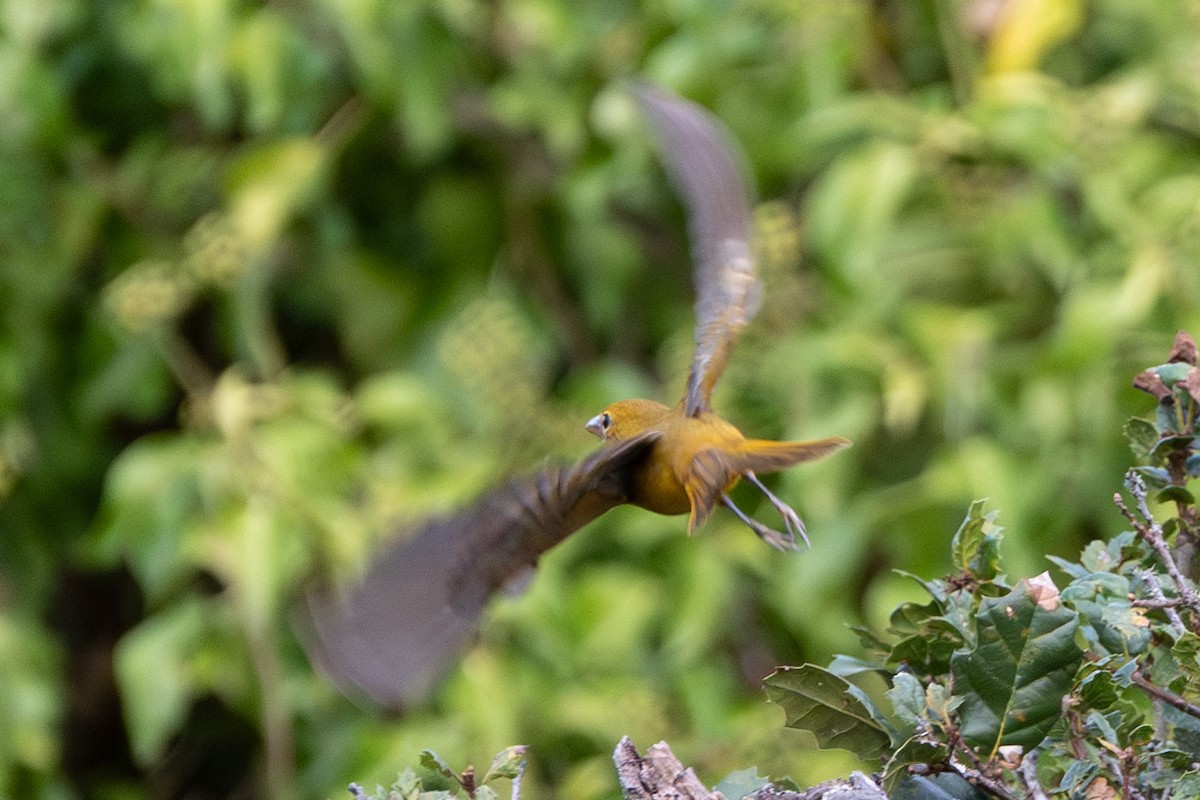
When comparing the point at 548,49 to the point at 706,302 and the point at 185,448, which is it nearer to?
the point at 185,448

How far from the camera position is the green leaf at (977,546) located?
2.59ft

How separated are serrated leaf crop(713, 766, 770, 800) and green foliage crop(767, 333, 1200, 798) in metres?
0.05

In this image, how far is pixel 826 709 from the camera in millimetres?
751

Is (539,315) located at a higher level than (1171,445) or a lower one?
lower

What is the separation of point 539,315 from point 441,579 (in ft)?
4.81

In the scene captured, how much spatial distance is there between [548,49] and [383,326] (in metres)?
0.49

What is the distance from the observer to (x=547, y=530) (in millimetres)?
1017

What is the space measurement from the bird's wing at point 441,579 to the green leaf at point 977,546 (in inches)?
10.3

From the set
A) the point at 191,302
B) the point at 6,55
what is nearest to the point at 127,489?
the point at 191,302

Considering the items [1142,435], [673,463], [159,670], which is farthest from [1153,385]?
[159,670]

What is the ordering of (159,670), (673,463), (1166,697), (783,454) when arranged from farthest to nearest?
(159,670), (673,463), (783,454), (1166,697)

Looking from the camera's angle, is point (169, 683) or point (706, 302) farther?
point (169, 683)

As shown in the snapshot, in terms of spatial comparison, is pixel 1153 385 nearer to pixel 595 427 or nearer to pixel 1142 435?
pixel 1142 435

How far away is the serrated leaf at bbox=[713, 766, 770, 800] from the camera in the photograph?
796 mm
